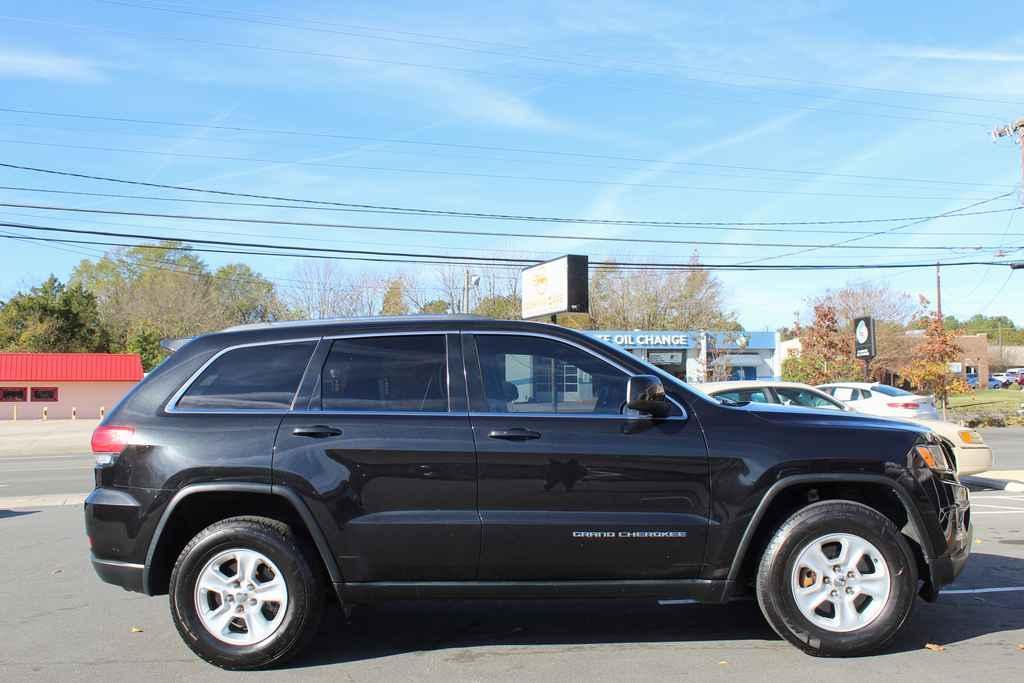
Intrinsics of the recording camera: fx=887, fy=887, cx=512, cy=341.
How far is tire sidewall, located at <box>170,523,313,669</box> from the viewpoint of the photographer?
4770 millimetres

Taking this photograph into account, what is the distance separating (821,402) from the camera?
13.4 meters

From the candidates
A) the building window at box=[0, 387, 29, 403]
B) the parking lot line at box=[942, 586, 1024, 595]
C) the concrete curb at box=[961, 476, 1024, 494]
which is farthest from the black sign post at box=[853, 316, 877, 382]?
the building window at box=[0, 387, 29, 403]

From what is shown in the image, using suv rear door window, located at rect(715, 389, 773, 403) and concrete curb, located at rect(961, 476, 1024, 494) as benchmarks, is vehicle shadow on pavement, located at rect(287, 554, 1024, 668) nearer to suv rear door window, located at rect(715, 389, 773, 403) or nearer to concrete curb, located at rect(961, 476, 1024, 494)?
suv rear door window, located at rect(715, 389, 773, 403)

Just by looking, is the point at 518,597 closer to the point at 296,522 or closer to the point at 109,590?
the point at 296,522

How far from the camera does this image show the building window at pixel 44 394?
170 ft

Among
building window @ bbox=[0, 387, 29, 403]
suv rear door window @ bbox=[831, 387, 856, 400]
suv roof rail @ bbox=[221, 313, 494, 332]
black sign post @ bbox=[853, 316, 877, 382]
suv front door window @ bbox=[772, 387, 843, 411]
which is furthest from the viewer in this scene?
building window @ bbox=[0, 387, 29, 403]

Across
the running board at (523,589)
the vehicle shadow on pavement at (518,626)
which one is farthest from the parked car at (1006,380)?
the running board at (523,589)

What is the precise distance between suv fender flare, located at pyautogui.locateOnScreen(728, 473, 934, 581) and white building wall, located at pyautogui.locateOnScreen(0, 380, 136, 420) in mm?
51980

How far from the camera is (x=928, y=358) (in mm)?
31875

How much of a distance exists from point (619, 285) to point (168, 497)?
55.6 metres

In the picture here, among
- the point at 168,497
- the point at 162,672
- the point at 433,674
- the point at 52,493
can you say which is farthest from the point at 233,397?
the point at 52,493

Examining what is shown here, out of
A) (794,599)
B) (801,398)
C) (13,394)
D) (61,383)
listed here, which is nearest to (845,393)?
(801,398)

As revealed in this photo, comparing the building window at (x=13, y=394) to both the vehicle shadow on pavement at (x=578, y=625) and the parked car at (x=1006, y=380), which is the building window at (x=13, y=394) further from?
the parked car at (x=1006, y=380)

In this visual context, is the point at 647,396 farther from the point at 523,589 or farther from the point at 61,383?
the point at 61,383
